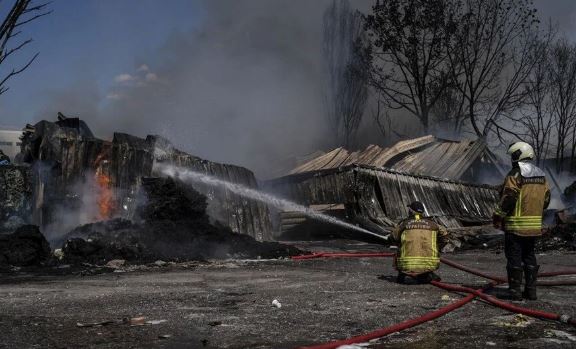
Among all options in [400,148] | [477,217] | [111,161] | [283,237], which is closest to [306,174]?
[283,237]

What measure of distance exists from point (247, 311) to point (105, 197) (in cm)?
811

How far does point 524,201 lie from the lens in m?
5.87

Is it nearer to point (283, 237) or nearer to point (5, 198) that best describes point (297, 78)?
point (283, 237)

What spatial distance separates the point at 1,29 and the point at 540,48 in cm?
2559

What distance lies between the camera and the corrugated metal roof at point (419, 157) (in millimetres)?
20172

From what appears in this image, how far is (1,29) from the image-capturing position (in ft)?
19.6

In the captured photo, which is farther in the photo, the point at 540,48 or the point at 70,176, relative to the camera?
the point at 540,48

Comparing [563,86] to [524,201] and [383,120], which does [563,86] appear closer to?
[383,120]

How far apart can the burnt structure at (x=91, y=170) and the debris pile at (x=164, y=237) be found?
84 cm

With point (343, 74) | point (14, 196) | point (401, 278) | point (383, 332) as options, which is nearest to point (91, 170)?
point (14, 196)

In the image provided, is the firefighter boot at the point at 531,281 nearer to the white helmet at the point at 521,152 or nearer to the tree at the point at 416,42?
the white helmet at the point at 521,152

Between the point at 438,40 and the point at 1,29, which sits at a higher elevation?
the point at 438,40

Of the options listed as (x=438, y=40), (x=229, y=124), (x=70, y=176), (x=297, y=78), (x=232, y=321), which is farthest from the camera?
(x=297, y=78)

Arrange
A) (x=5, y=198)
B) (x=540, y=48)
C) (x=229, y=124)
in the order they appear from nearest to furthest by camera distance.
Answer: (x=5, y=198), (x=540, y=48), (x=229, y=124)
